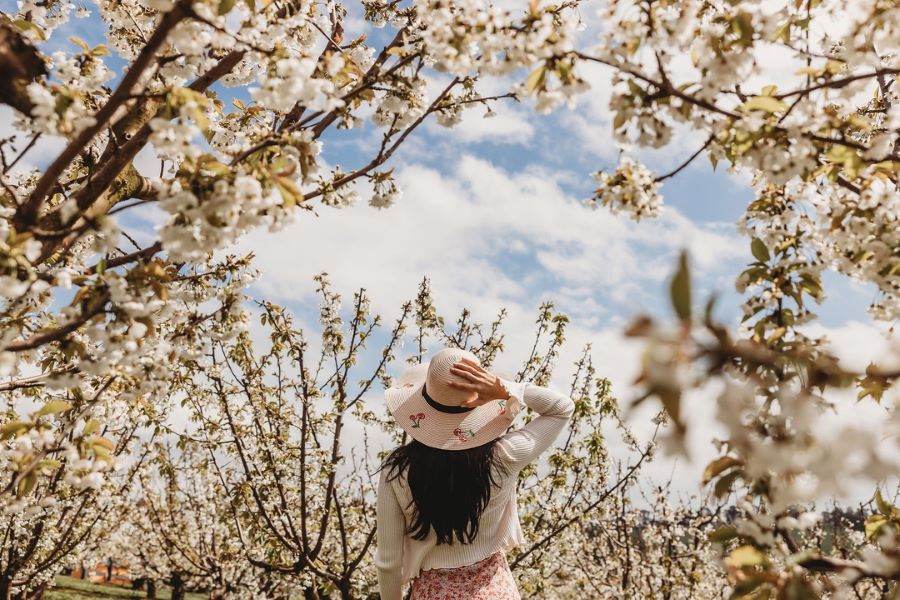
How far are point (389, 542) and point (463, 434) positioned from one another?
53 centimetres

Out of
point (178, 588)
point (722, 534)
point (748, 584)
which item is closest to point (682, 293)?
point (748, 584)

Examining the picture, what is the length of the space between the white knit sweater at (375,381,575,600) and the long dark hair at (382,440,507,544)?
35 mm

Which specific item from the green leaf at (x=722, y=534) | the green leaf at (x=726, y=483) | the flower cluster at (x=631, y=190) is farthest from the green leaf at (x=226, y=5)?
the green leaf at (x=722, y=534)

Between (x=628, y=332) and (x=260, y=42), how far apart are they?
1859mm

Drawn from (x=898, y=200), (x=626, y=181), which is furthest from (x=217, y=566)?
(x=898, y=200)

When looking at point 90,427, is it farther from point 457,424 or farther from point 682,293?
point 682,293

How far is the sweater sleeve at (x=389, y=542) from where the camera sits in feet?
8.60

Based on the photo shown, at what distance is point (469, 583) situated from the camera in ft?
8.63

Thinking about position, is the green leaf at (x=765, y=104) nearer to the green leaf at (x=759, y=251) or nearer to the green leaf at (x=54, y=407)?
the green leaf at (x=759, y=251)

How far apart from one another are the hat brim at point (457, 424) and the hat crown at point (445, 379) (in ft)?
0.24

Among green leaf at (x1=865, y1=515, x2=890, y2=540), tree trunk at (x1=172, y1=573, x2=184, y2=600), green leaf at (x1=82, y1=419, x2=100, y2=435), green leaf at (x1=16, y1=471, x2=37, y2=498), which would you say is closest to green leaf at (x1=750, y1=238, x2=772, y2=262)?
green leaf at (x1=865, y1=515, x2=890, y2=540)

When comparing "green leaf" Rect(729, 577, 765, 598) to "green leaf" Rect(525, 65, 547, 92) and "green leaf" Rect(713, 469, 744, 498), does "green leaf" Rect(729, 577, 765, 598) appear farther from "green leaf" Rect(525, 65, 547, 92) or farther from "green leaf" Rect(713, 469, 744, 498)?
"green leaf" Rect(525, 65, 547, 92)

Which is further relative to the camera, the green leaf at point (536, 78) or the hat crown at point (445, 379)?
the hat crown at point (445, 379)

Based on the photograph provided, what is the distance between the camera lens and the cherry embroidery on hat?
2707mm
